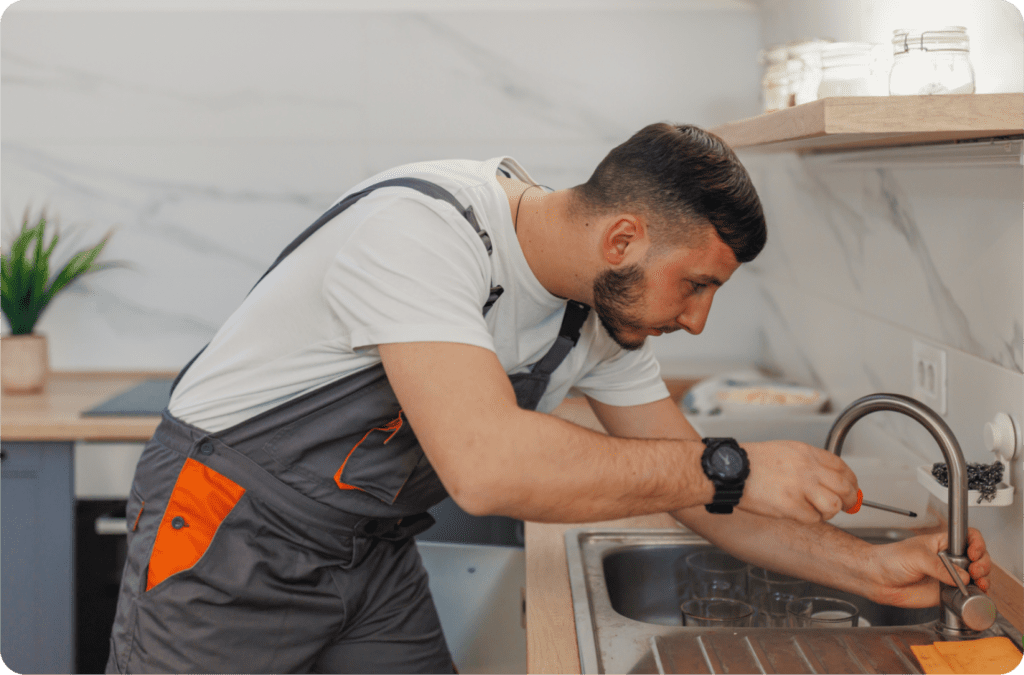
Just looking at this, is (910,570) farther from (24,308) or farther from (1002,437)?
(24,308)

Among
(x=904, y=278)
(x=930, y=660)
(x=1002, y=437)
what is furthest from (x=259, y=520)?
(x=904, y=278)

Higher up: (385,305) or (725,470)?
(385,305)

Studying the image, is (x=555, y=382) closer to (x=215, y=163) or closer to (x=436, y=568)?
(x=436, y=568)

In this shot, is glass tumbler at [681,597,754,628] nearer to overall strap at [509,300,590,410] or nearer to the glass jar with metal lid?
overall strap at [509,300,590,410]

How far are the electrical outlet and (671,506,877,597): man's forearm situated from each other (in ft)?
0.87

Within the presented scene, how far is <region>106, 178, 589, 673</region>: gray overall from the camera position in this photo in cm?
113

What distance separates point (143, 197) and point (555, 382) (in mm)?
1618

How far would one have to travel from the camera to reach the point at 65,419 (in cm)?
197

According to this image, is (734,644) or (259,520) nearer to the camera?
(734,644)

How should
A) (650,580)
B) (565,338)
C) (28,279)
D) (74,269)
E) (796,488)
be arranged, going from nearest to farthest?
(796,488), (565,338), (650,580), (28,279), (74,269)

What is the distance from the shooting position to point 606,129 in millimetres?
2418


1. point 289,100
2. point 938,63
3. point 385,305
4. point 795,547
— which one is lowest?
point 795,547

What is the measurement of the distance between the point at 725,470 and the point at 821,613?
0.35 m

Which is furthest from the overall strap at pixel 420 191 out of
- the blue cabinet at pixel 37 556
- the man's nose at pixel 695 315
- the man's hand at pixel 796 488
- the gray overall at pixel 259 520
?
the blue cabinet at pixel 37 556
